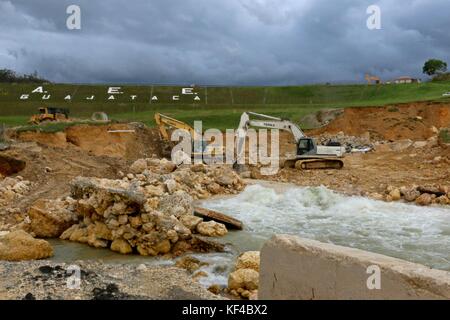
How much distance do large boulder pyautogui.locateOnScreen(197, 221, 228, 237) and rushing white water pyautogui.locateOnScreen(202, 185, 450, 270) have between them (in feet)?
1.07

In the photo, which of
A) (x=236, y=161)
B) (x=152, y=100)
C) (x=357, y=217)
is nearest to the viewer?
(x=357, y=217)

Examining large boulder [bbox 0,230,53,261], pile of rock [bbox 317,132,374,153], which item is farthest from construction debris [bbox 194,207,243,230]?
pile of rock [bbox 317,132,374,153]

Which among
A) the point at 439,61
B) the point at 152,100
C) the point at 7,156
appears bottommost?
the point at 7,156

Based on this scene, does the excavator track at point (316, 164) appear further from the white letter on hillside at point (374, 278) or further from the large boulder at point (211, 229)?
the white letter on hillside at point (374, 278)

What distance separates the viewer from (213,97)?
4991 centimetres

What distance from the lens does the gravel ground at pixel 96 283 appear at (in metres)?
6.37

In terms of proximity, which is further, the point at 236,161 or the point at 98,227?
the point at 236,161

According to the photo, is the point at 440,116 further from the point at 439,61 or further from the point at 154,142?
the point at 439,61

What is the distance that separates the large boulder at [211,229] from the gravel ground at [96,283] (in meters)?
3.03

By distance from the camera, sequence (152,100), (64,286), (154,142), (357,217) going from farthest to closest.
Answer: (152,100) → (154,142) → (357,217) → (64,286)

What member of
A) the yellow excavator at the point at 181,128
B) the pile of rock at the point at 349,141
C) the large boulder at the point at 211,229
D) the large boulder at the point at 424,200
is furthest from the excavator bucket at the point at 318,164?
the large boulder at the point at 211,229
